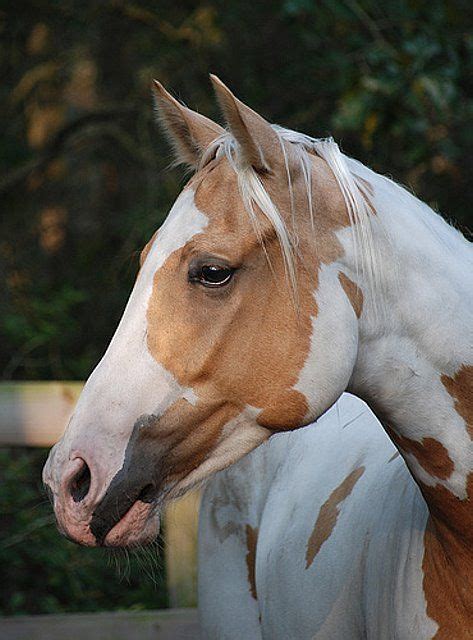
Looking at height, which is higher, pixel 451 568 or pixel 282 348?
pixel 282 348

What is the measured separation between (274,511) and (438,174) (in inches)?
118

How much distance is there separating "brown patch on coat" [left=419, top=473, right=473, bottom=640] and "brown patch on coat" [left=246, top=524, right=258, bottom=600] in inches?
39.0

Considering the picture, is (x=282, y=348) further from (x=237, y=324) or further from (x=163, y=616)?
(x=163, y=616)

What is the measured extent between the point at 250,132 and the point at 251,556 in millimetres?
1511

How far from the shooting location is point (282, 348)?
1.83 metres

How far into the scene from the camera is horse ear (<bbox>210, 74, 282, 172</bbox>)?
68.1 inches

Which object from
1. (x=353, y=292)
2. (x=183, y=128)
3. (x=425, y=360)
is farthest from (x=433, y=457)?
(x=183, y=128)

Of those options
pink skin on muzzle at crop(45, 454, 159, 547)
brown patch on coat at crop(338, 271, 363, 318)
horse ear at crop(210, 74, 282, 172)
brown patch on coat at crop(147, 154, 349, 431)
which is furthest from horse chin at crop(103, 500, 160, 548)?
horse ear at crop(210, 74, 282, 172)

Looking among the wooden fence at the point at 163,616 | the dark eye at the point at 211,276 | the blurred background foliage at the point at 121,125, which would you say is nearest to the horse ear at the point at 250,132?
the dark eye at the point at 211,276

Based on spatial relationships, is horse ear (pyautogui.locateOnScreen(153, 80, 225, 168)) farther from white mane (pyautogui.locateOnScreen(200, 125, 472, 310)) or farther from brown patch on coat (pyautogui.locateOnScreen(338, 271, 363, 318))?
brown patch on coat (pyautogui.locateOnScreen(338, 271, 363, 318))

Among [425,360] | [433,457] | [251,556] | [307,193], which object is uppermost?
[307,193]

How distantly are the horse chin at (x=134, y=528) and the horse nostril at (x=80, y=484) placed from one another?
9cm

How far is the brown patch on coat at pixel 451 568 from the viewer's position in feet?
6.17

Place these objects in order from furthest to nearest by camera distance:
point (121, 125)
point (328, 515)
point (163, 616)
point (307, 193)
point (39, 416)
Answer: point (121, 125)
point (39, 416)
point (163, 616)
point (328, 515)
point (307, 193)
